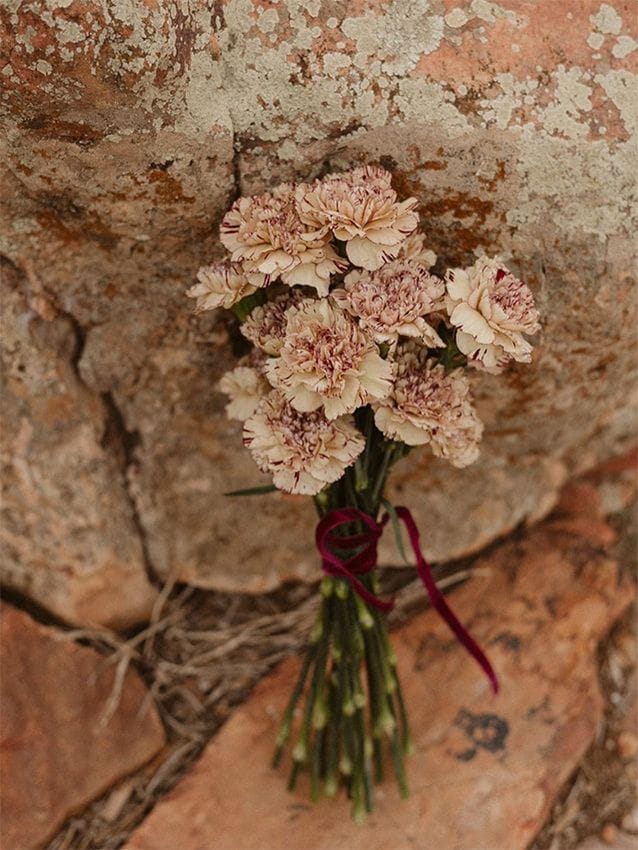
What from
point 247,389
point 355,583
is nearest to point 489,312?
point 247,389

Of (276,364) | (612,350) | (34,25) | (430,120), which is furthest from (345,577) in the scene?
(34,25)

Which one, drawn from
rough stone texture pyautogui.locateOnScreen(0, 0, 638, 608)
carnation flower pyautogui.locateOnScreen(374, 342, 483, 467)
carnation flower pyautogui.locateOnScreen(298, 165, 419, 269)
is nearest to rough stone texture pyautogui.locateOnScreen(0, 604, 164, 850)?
rough stone texture pyautogui.locateOnScreen(0, 0, 638, 608)

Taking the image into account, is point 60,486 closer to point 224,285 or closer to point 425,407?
point 224,285

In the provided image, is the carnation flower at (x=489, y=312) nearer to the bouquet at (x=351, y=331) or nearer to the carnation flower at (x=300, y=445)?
the bouquet at (x=351, y=331)

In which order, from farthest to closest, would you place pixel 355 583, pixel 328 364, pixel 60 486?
pixel 60 486
pixel 355 583
pixel 328 364

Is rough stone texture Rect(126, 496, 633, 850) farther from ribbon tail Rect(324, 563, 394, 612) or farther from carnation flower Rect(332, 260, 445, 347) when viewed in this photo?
carnation flower Rect(332, 260, 445, 347)

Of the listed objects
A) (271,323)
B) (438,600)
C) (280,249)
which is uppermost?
(280,249)
